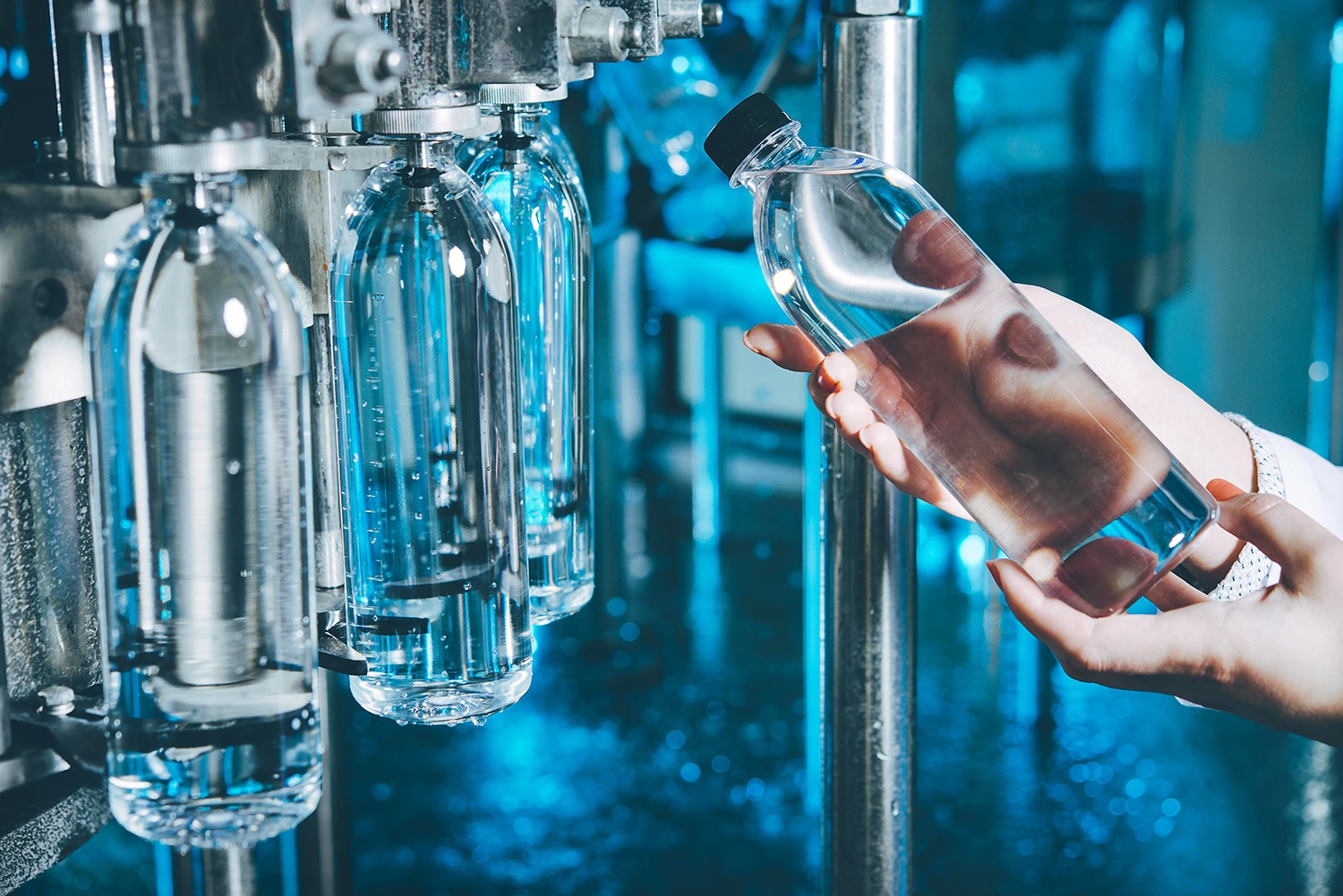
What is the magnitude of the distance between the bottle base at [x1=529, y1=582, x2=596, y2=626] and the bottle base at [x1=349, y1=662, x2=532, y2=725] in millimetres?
99

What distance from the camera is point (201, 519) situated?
0.44 meters

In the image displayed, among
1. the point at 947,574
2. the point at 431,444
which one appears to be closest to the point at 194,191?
the point at 431,444

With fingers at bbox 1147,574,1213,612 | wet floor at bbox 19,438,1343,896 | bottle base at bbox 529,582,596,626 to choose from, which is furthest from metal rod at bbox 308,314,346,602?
wet floor at bbox 19,438,1343,896

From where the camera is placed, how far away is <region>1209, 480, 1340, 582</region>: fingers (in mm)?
598

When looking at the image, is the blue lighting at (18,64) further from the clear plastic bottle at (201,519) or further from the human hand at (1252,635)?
the human hand at (1252,635)

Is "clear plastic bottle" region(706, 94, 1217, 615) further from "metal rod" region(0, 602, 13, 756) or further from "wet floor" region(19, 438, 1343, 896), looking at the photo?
"wet floor" region(19, 438, 1343, 896)

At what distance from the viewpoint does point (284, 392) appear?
0.45 metres

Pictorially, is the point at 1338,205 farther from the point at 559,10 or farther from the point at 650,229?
the point at 559,10

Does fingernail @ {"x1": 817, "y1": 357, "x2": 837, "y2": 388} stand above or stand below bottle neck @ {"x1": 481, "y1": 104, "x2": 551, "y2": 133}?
below

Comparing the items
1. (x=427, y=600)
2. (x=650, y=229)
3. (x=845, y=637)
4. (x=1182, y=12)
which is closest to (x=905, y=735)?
(x=845, y=637)

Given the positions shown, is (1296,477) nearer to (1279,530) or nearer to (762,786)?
(1279,530)

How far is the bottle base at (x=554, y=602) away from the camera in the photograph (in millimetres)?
668

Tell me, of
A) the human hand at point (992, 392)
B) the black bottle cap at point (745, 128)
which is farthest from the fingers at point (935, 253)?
the black bottle cap at point (745, 128)

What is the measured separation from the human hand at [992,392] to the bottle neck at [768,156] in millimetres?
80
